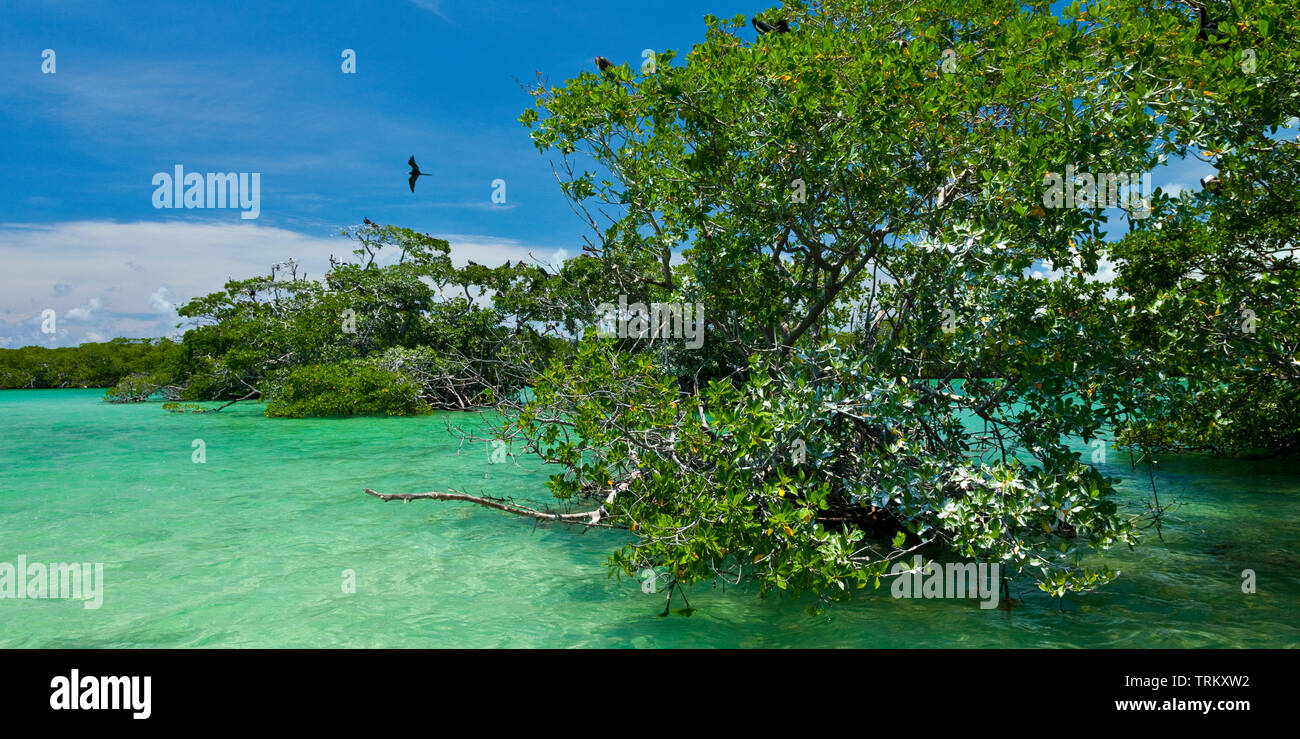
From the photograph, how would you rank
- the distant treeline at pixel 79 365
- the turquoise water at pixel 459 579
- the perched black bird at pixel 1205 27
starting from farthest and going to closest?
the distant treeline at pixel 79 365
the turquoise water at pixel 459 579
the perched black bird at pixel 1205 27

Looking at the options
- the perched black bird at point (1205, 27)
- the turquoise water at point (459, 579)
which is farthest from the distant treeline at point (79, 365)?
the perched black bird at point (1205, 27)

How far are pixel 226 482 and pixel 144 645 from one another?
911cm

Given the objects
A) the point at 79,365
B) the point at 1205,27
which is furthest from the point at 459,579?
the point at 79,365

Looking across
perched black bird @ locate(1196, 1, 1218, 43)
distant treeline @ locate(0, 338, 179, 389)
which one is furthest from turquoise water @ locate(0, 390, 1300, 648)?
distant treeline @ locate(0, 338, 179, 389)

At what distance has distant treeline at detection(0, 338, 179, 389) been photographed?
201 ft

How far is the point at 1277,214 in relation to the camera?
320 inches

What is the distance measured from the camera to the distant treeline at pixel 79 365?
61.4 m

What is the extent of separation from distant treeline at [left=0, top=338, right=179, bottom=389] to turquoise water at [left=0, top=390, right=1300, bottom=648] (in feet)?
183

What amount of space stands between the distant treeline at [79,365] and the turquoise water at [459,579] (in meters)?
55.7

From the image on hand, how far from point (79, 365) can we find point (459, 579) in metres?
70.8

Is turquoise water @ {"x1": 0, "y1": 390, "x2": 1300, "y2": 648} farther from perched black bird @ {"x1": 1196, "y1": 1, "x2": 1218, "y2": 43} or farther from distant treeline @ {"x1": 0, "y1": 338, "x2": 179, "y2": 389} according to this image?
distant treeline @ {"x1": 0, "y1": 338, "x2": 179, "y2": 389}

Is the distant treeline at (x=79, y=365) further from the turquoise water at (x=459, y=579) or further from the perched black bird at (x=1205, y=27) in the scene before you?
the perched black bird at (x=1205, y=27)

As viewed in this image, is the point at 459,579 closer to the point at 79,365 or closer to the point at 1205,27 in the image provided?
the point at 1205,27
